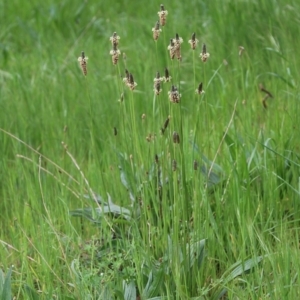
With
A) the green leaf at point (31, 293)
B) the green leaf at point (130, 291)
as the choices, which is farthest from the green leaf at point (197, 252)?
the green leaf at point (31, 293)

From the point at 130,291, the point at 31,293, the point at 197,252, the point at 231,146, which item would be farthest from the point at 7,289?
the point at 231,146

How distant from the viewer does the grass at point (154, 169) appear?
238 centimetres

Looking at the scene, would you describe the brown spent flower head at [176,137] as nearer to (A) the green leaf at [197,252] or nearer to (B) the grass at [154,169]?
(B) the grass at [154,169]

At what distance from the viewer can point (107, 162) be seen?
131 inches

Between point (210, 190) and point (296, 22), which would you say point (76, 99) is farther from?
point (210, 190)

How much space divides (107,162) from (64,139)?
529 mm

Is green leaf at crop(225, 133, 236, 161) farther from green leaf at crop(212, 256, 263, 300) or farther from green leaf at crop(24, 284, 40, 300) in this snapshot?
green leaf at crop(24, 284, 40, 300)

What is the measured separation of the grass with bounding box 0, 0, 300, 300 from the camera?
7.82 ft

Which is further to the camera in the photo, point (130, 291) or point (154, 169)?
point (154, 169)

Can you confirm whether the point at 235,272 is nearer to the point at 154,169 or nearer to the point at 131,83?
the point at 154,169

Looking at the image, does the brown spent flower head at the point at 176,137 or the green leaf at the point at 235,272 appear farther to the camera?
the green leaf at the point at 235,272

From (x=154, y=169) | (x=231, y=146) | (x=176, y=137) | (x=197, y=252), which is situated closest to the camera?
(x=176, y=137)

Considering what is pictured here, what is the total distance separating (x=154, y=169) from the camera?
2582 millimetres

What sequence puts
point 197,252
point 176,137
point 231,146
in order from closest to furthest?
point 176,137, point 197,252, point 231,146
